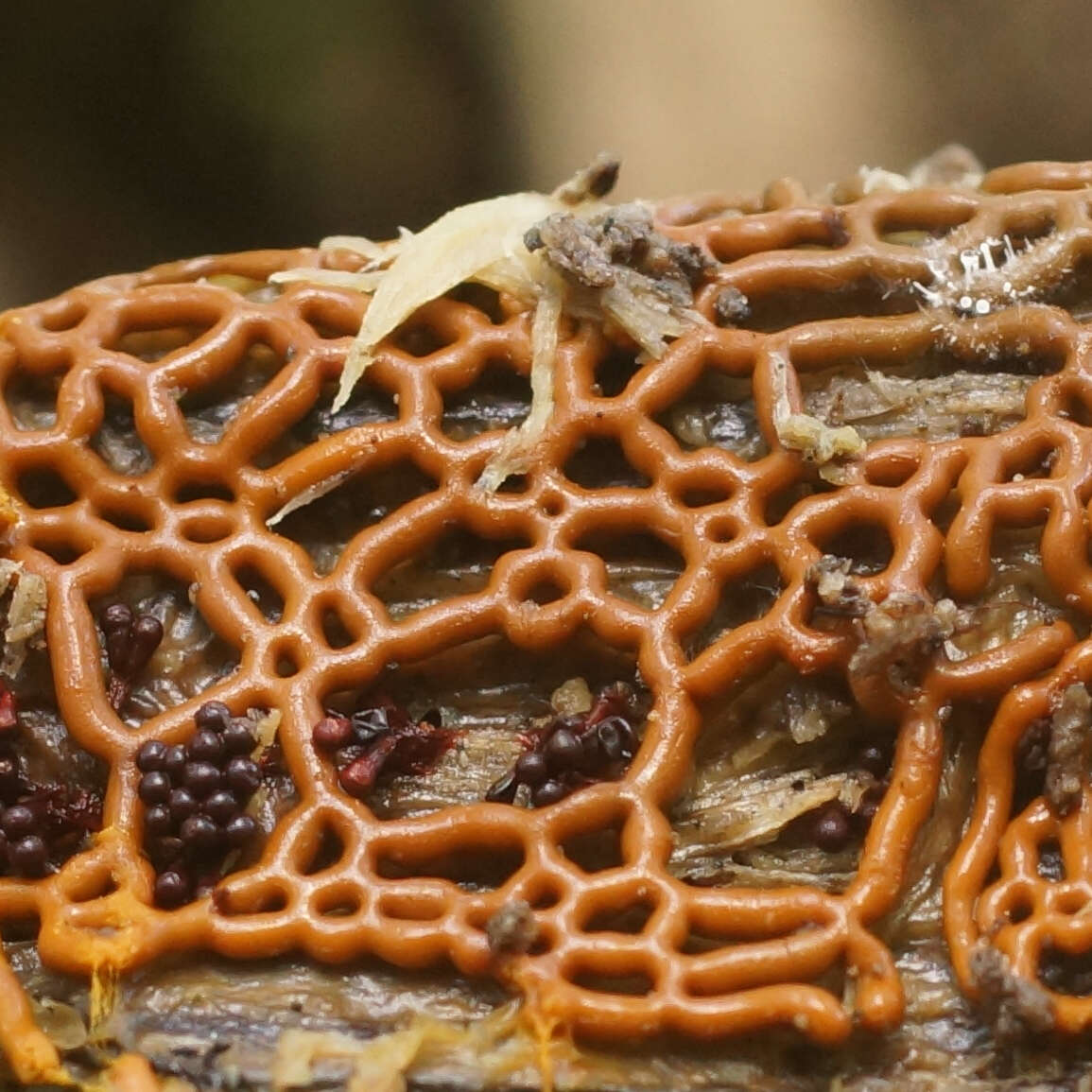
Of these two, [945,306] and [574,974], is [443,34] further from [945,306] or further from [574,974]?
[574,974]

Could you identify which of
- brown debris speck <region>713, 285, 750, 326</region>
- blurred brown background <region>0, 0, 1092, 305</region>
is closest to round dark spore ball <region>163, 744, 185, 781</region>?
brown debris speck <region>713, 285, 750, 326</region>

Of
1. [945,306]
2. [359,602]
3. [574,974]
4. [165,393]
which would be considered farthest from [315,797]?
[945,306]

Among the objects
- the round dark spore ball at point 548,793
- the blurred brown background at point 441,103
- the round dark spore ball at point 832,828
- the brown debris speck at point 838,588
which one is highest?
the blurred brown background at point 441,103

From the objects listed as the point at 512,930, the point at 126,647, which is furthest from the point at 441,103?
the point at 512,930

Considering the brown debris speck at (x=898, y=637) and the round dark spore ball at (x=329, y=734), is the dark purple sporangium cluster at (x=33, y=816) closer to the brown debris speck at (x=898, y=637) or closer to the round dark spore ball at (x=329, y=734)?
the round dark spore ball at (x=329, y=734)

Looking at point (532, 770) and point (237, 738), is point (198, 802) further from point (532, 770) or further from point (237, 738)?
point (532, 770)

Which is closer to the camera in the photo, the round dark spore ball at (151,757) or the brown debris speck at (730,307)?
the round dark spore ball at (151,757)

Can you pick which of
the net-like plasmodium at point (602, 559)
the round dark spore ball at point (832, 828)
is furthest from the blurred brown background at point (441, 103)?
the round dark spore ball at point (832, 828)
